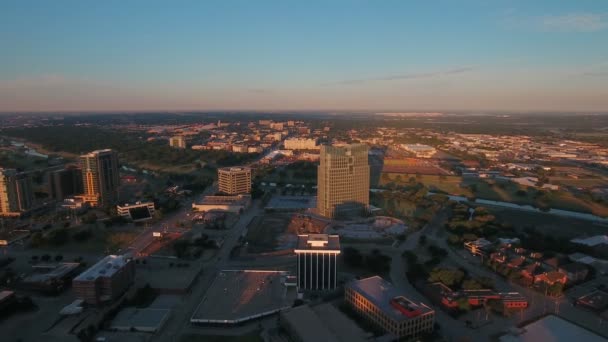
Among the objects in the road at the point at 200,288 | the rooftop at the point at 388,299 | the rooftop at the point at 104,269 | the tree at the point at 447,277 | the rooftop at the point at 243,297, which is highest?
the rooftop at the point at 104,269

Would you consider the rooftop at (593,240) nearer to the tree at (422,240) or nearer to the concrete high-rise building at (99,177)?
the tree at (422,240)

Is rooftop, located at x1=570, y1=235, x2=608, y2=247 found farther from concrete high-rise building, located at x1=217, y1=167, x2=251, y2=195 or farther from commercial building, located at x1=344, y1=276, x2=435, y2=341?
concrete high-rise building, located at x1=217, y1=167, x2=251, y2=195

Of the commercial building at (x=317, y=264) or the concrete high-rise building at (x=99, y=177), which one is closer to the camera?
the commercial building at (x=317, y=264)

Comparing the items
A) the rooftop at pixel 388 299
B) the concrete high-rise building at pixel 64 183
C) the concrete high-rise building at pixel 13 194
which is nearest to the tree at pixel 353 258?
the rooftop at pixel 388 299

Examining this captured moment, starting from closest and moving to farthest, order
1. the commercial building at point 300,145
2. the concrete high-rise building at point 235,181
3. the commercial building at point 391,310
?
the commercial building at point 391,310
the concrete high-rise building at point 235,181
the commercial building at point 300,145

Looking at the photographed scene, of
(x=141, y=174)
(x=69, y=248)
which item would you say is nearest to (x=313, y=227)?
(x=69, y=248)

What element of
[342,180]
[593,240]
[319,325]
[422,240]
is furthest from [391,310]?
[593,240]

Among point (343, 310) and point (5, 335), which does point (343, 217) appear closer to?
point (343, 310)
